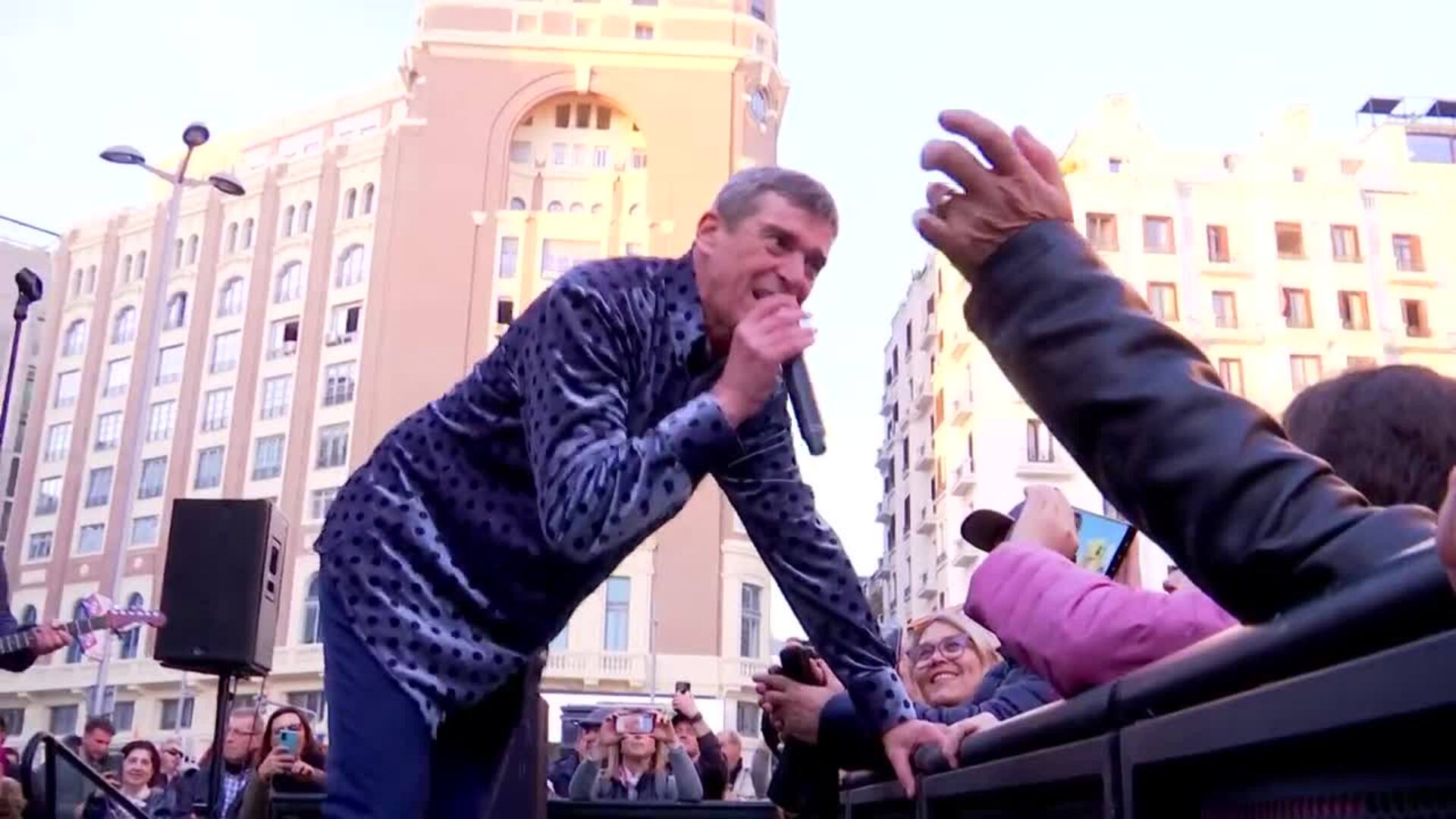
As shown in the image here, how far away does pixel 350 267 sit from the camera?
1467 inches

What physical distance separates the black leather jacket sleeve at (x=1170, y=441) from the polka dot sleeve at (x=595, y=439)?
0.70 m

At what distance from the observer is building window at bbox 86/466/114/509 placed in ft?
127

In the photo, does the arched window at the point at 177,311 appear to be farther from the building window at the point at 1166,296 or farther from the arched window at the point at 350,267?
the building window at the point at 1166,296

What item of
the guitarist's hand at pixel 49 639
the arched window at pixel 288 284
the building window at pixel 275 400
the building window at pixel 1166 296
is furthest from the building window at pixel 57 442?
the guitarist's hand at pixel 49 639

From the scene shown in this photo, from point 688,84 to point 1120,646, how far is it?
3682 centimetres

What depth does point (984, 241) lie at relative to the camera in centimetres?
110

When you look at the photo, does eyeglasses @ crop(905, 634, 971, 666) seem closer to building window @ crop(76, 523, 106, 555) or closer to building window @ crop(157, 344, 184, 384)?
building window @ crop(76, 523, 106, 555)

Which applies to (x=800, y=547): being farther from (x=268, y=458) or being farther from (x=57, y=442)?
(x=57, y=442)

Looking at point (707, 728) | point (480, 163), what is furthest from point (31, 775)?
point (480, 163)

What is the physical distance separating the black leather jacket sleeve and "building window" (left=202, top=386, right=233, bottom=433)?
38995 mm

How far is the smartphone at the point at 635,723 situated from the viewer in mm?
6113

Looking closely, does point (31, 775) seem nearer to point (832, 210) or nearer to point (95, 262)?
point (832, 210)

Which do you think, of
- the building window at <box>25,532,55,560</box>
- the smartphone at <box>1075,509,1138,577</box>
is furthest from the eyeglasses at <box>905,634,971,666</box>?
the building window at <box>25,532,55,560</box>

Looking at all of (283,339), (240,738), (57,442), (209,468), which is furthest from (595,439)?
(57,442)
